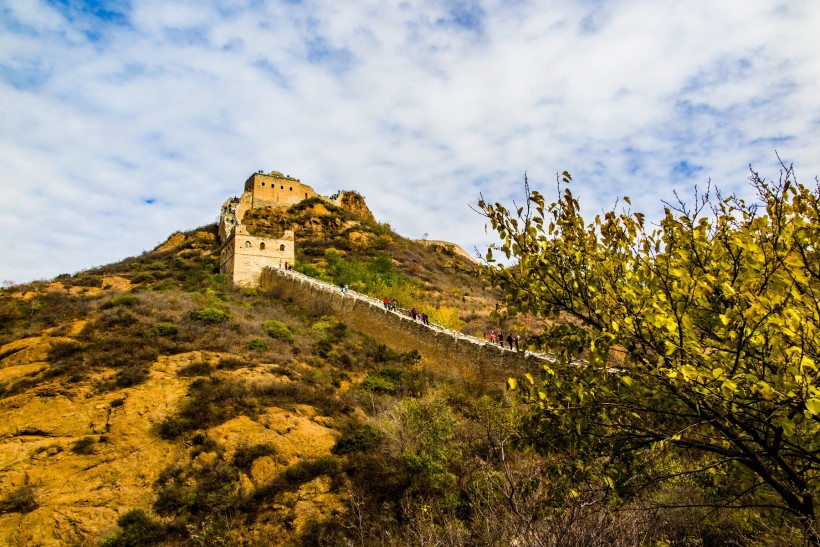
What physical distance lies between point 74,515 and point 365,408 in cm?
900

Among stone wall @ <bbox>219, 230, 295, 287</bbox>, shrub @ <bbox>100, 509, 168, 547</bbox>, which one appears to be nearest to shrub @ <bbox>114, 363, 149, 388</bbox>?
shrub @ <bbox>100, 509, 168, 547</bbox>

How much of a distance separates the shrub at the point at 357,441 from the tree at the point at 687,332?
1005 centimetres

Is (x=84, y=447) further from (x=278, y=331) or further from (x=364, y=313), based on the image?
(x=364, y=313)

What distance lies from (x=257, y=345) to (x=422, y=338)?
7688 mm

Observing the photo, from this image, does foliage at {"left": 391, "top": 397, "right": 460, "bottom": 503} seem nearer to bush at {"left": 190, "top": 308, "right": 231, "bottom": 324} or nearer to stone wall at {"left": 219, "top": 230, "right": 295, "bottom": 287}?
bush at {"left": 190, "top": 308, "right": 231, "bottom": 324}

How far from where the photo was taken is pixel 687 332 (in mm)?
3838

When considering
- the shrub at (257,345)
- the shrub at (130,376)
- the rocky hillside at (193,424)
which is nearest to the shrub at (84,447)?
the rocky hillside at (193,424)

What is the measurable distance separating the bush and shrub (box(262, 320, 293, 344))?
203 centimetres

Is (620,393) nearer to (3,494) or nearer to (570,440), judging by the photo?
(570,440)

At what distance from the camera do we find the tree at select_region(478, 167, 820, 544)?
3471 millimetres

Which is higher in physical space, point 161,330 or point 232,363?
point 161,330

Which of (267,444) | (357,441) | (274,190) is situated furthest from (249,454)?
(274,190)

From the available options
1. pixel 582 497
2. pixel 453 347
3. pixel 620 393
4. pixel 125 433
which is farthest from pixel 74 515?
pixel 453 347

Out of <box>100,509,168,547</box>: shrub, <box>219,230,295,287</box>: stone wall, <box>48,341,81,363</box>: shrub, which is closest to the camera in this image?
<box>100,509,168,547</box>: shrub
